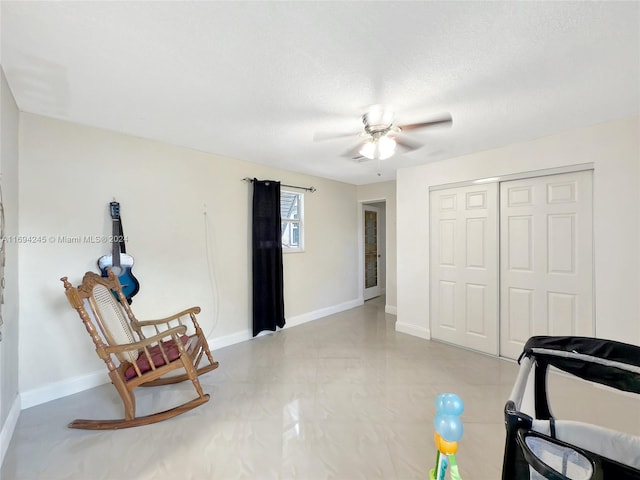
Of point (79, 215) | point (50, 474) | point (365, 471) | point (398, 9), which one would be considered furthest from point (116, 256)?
point (398, 9)

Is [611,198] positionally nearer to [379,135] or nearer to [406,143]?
[406,143]

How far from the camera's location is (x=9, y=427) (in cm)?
180

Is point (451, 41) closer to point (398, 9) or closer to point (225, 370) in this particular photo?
point (398, 9)

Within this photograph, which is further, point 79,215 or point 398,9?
point 79,215

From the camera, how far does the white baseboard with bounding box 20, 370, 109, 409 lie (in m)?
2.15

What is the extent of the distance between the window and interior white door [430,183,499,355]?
1895 mm

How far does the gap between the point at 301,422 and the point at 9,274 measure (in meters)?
2.21

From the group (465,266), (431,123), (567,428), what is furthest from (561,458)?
(465,266)

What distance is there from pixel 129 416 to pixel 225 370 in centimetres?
91

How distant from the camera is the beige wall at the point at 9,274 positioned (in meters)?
1.68

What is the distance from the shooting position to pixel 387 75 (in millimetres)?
1646

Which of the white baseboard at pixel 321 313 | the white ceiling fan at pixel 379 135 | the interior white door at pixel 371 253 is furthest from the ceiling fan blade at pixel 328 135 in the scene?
the interior white door at pixel 371 253

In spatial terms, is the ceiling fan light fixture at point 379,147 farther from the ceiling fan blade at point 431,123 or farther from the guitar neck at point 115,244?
the guitar neck at point 115,244

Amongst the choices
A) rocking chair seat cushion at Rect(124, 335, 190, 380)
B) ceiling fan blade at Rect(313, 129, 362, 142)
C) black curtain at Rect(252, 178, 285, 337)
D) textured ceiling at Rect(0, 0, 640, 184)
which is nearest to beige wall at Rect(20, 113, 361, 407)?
black curtain at Rect(252, 178, 285, 337)
